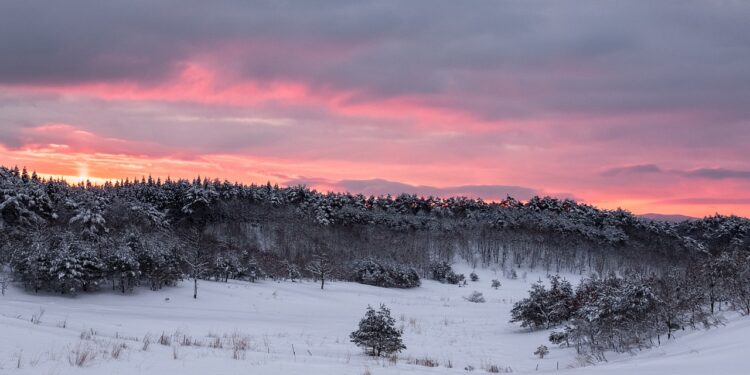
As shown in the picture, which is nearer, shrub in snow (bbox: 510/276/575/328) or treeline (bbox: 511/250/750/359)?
treeline (bbox: 511/250/750/359)

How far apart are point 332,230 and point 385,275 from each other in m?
43.1

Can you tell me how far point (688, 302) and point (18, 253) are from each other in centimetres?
3968

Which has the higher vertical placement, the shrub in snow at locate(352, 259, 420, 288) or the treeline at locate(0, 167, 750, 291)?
the treeline at locate(0, 167, 750, 291)

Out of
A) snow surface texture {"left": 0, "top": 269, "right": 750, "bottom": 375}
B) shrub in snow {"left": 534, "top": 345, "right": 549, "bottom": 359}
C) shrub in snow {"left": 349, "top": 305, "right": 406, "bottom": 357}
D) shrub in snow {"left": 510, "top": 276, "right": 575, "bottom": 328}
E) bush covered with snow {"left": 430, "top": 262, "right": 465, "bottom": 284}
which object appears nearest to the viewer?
snow surface texture {"left": 0, "top": 269, "right": 750, "bottom": 375}

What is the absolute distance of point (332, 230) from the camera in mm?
113875

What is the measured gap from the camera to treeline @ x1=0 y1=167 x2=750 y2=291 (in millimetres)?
56219

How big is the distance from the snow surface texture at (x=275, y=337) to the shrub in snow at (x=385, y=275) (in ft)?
11.9

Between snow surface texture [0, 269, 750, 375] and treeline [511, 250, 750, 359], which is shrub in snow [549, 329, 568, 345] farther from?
snow surface texture [0, 269, 750, 375]

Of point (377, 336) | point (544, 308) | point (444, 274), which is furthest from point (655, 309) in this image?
point (444, 274)

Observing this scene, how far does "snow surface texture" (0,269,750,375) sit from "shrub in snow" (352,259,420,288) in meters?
3.63

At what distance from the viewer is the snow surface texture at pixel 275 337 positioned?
9688 millimetres

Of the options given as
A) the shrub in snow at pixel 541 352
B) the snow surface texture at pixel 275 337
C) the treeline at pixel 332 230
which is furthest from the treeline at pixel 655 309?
the treeline at pixel 332 230

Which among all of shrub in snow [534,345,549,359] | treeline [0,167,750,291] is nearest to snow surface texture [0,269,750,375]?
shrub in snow [534,345,549,359]

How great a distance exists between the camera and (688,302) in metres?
18.4
